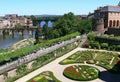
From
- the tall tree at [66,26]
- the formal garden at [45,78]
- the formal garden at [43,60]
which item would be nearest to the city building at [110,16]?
the tall tree at [66,26]

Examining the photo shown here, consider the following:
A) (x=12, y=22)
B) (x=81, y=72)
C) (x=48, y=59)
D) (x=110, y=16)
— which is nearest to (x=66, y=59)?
(x=48, y=59)

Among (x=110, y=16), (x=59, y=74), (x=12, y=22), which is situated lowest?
(x=59, y=74)

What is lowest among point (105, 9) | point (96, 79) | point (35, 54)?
point (96, 79)

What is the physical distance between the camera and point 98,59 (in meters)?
46.2

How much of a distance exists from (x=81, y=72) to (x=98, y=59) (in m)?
10.4

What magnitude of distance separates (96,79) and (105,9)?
4444 cm

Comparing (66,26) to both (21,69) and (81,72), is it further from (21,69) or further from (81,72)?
(21,69)

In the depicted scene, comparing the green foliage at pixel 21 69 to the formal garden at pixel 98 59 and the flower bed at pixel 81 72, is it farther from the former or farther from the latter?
the formal garden at pixel 98 59

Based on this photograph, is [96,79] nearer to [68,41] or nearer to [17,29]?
[68,41]

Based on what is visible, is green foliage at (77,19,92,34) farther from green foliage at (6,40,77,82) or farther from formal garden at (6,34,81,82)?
green foliage at (6,40,77,82)

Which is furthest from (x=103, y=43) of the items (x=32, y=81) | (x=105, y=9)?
(x=32, y=81)

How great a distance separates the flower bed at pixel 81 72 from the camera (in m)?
34.3

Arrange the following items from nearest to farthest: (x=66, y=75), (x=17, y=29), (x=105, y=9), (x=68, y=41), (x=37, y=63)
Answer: (x=66, y=75)
(x=37, y=63)
(x=68, y=41)
(x=105, y=9)
(x=17, y=29)

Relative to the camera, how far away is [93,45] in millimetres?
56844
